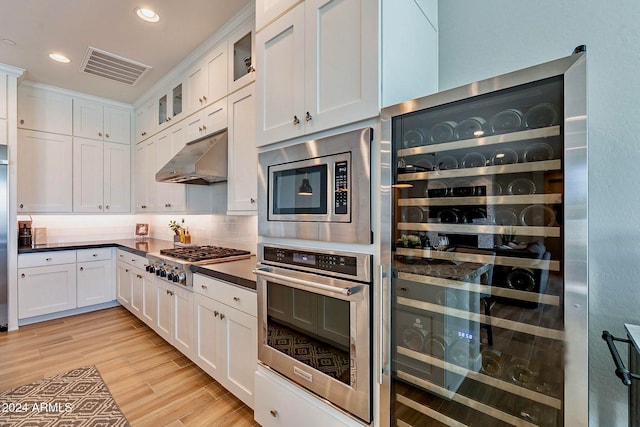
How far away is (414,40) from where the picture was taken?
52.6 inches

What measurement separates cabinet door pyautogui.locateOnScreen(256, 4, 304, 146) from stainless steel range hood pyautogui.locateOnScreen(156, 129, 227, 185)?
917mm

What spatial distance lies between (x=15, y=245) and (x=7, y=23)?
220 cm

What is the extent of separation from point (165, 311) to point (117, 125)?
9.62 ft

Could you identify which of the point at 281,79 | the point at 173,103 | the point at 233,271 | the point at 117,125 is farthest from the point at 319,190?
the point at 117,125

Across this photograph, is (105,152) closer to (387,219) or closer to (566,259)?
(387,219)

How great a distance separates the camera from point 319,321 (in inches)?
54.2

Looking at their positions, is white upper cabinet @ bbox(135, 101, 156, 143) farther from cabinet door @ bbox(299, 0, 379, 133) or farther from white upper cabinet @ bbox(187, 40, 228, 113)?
cabinet door @ bbox(299, 0, 379, 133)

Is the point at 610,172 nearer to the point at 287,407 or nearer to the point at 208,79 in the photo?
the point at 287,407

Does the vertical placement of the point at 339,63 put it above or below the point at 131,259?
above

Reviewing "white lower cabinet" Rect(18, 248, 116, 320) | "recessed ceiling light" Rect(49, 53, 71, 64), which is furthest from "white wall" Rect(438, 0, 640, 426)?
"white lower cabinet" Rect(18, 248, 116, 320)

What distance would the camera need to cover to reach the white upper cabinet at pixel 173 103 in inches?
124

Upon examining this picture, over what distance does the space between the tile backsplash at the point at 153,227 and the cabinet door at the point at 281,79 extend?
1.37 metres

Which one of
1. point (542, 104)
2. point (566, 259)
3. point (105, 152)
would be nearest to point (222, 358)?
point (566, 259)

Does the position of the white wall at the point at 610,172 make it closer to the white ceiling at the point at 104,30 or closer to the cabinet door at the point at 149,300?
the white ceiling at the point at 104,30
